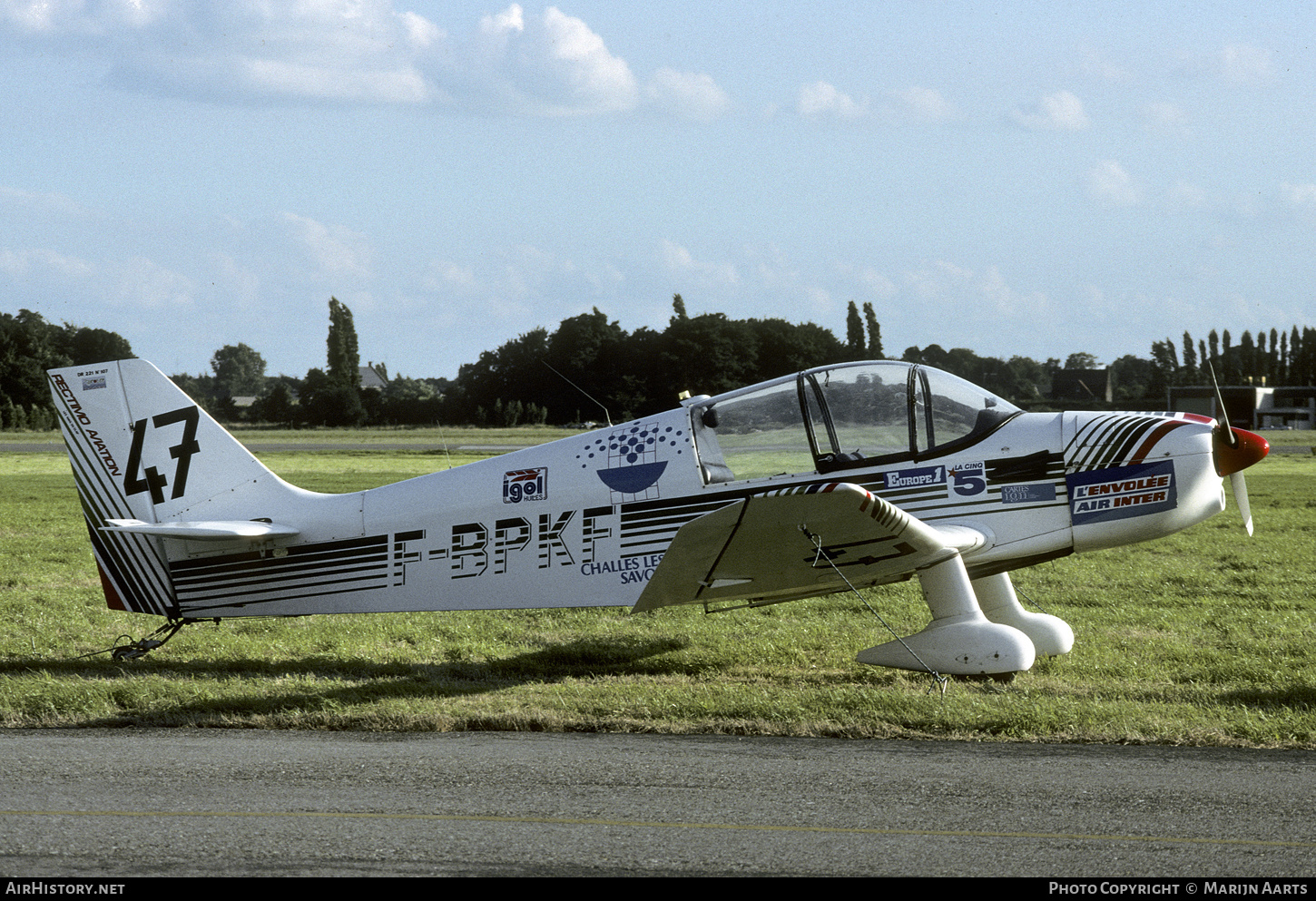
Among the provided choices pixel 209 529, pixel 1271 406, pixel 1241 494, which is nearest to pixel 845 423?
pixel 1241 494

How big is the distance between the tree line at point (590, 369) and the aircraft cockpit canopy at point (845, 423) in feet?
2.16

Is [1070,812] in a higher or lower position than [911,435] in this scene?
lower

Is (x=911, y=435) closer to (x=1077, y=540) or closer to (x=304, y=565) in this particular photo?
(x=1077, y=540)

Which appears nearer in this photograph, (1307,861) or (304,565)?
(1307,861)

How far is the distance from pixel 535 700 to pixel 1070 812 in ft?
11.8

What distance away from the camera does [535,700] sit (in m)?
7.39

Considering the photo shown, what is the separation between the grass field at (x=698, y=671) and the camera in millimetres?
6781

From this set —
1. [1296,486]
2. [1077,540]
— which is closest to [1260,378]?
[1296,486]

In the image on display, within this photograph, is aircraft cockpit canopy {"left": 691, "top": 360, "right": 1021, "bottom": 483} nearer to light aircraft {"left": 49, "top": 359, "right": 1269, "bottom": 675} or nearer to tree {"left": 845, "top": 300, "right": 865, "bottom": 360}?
light aircraft {"left": 49, "top": 359, "right": 1269, "bottom": 675}

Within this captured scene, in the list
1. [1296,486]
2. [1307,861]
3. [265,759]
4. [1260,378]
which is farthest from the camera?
[1260,378]

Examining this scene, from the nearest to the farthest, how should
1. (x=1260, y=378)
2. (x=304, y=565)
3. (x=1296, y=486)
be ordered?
(x=304, y=565) < (x=1296, y=486) < (x=1260, y=378)

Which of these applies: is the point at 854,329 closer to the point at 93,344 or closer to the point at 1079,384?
the point at 1079,384

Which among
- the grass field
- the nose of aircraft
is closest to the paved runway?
the grass field

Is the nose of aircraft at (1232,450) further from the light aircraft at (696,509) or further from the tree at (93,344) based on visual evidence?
the tree at (93,344)
